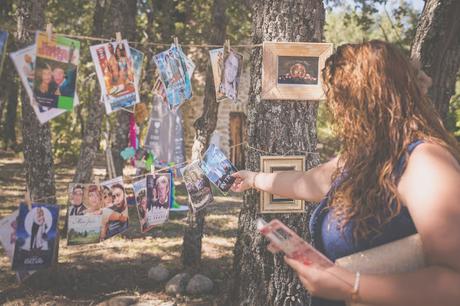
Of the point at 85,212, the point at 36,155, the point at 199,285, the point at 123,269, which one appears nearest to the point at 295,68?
the point at 85,212

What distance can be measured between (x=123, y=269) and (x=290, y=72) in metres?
3.43

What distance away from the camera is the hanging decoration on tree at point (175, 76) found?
3.32m

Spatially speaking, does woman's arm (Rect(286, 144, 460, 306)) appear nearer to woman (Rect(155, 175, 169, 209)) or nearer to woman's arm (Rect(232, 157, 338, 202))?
woman's arm (Rect(232, 157, 338, 202))

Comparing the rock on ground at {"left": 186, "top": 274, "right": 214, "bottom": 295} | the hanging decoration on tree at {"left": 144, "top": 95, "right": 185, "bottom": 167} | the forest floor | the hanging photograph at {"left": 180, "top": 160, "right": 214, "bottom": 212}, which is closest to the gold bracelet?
the hanging photograph at {"left": 180, "top": 160, "right": 214, "bottom": 212}

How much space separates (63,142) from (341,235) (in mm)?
14972

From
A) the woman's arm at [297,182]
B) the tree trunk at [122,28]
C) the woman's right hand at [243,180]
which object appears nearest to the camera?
the woman's arm at [297,182]

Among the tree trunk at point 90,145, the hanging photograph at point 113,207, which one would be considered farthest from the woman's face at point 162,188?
the tree trunk at point 90,145

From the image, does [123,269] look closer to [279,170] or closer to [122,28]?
[279,170]

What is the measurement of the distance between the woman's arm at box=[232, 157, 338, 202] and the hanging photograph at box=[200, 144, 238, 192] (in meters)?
0.19

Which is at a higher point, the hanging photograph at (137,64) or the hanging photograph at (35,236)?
the hanging photograph at (137,64)

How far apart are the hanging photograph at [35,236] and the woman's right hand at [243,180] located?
4.04 feet

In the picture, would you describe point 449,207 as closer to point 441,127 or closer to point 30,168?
point 441,127

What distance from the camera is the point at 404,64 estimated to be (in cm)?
153

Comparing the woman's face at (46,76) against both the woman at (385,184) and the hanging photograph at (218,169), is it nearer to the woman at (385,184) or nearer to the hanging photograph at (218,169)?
the hanging photograph at (218,169)
